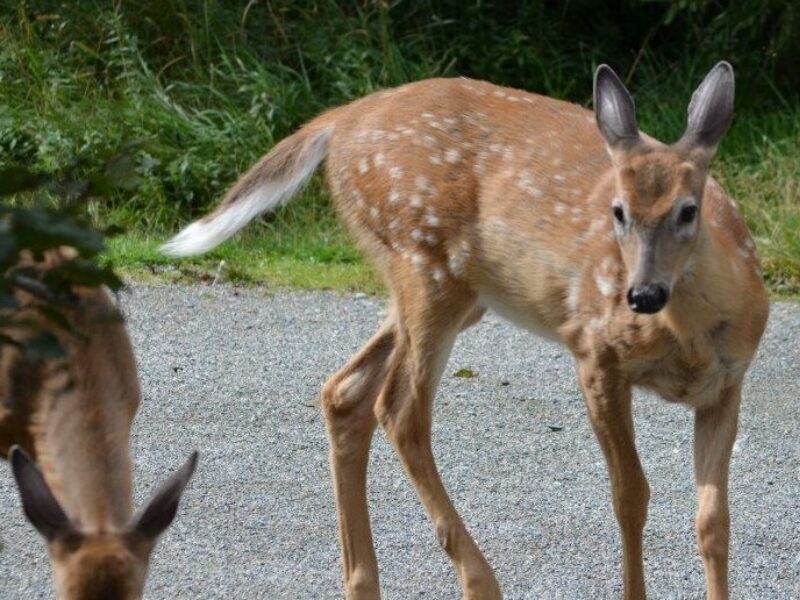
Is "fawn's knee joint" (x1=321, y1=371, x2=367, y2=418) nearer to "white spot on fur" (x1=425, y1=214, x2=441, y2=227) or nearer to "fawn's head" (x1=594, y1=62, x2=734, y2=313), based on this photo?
"white spot on fur" (x1=425, y1=214, x2=441, y2=227)

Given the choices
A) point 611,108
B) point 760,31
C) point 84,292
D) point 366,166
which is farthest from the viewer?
point 760,31

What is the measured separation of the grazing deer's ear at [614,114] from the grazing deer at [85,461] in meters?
1.60

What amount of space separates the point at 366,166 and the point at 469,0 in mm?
5899

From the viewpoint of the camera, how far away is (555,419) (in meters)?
7.29

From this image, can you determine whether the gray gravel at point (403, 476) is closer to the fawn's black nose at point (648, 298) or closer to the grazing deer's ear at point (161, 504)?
the fawn's black nose at point (648, 298)

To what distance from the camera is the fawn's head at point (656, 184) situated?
16.9 ft

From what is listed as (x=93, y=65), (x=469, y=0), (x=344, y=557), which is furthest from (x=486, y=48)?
(x=344, y=557)

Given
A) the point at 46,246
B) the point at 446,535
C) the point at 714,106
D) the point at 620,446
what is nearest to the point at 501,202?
the point at 714,106

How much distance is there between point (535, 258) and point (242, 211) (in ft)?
3.48

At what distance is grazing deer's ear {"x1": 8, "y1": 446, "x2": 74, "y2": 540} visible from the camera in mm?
3982

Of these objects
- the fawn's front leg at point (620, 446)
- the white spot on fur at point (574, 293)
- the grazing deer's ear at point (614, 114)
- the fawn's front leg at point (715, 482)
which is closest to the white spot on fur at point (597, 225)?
the white spot on fur at point (574, 293)

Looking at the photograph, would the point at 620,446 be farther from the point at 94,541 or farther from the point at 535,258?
the point at 94,541

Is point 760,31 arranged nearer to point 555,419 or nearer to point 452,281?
point 555,419

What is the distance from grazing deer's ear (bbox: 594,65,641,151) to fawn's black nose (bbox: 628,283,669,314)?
0.58m
